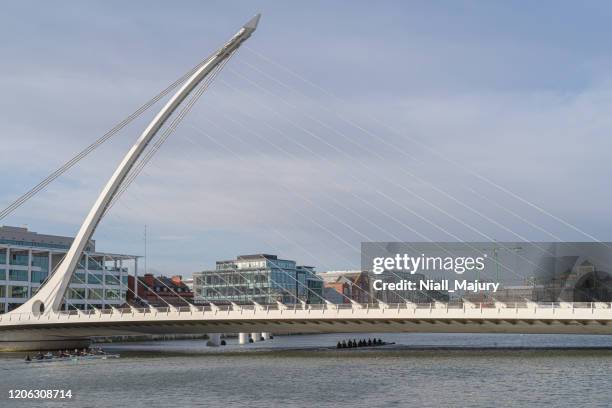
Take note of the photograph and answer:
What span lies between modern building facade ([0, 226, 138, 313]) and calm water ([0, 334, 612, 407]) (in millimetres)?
43407

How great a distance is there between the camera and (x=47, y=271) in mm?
112875

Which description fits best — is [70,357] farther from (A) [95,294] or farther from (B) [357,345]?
(A) [95,294]

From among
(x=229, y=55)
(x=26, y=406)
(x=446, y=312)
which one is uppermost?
(x=229, y=55)

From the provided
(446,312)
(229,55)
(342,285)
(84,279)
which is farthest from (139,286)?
(446,312)

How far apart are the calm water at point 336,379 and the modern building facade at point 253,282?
2408 inches

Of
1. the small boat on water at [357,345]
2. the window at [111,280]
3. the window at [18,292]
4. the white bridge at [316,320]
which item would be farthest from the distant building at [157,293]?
the white bridge at [316,320]

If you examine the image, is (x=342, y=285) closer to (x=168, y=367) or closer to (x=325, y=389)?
(x=168, y=367)

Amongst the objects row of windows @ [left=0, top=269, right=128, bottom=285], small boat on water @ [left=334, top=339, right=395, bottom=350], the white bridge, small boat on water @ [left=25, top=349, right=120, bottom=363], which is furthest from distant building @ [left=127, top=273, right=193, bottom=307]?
small boat on water @ [left=25, top=349, right=120, bottom=363]

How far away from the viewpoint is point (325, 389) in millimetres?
40594

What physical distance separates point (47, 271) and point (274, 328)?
5832 cm

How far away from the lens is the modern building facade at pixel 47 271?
4149 inches

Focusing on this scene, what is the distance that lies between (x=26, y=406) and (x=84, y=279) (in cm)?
8264

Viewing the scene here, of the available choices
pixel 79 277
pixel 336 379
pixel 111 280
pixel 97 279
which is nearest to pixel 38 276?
pixel 79 277

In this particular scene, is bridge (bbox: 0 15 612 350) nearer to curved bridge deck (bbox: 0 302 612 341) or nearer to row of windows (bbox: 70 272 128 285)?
curved bridge deck (bbox: 0 302 612 341)
